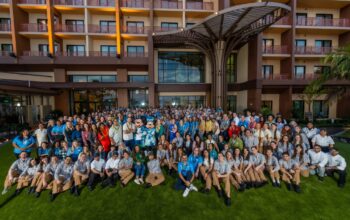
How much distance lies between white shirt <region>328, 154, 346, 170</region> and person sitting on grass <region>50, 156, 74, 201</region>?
32.7 ft

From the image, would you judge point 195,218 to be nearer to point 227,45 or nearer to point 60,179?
point 60,179

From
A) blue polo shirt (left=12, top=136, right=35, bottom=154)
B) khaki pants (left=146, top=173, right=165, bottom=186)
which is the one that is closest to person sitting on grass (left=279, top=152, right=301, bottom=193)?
khaki pants (left=146, top=173, right=165, bottom=186)

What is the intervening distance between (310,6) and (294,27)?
4960mm

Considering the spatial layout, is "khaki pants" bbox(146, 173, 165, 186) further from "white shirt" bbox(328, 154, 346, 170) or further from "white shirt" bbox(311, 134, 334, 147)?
"white shirt" bbox(311, 134, 334, 147)

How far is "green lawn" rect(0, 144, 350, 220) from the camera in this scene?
5.29m

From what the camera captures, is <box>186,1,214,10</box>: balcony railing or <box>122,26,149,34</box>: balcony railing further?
<box>186,1,214,10</box>: balcony railing

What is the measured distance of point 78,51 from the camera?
20.9 m

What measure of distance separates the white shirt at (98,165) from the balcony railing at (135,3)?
20.2m

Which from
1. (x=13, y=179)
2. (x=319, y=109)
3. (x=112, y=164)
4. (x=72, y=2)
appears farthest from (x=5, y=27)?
(x=319, y=109)

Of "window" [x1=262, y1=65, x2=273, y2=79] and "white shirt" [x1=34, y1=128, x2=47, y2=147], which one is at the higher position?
"window" [x1=262, y1=65, x2=273, y2=79]

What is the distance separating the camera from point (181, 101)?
23.6 meters

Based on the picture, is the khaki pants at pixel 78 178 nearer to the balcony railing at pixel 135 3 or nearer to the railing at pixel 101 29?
the railing at pixel 101 29

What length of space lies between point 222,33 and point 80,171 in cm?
1755

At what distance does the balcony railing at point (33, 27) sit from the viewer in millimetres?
19141
